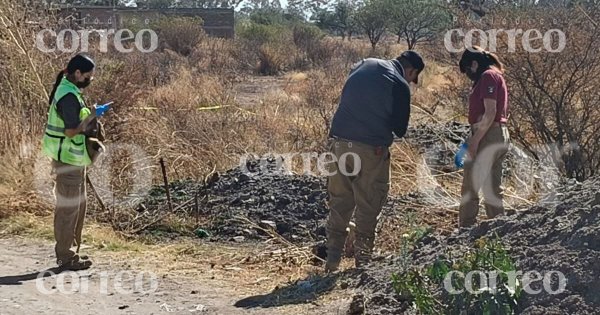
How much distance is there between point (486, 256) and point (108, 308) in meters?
2.91

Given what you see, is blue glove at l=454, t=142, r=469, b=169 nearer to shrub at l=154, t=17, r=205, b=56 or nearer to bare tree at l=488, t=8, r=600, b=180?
bare tree at l=488, t=8, r=600, b=180

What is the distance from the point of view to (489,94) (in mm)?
7500

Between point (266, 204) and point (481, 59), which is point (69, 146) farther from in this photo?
point (481, 59)

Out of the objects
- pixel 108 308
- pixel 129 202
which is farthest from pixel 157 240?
pixel 108 308

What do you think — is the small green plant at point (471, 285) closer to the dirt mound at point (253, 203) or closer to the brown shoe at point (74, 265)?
the brown shoe at point (74, 265)

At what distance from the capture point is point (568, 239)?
5.68 meters

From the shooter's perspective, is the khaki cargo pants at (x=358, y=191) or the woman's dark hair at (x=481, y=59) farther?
the woman's dark hair at (x=481, y=59)

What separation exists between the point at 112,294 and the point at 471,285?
3.06 meters

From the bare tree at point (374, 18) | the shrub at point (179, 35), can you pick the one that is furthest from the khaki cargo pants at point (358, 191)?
the bare tree at point (374, 18)

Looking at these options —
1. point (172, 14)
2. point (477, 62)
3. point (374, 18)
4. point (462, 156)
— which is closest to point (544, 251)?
point (462, 156)

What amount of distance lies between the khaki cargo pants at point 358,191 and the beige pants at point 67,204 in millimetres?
2147

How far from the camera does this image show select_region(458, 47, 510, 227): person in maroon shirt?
754 cm

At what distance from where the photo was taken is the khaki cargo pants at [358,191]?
7.04m

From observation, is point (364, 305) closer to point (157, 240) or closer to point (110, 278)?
point (110, 278)
